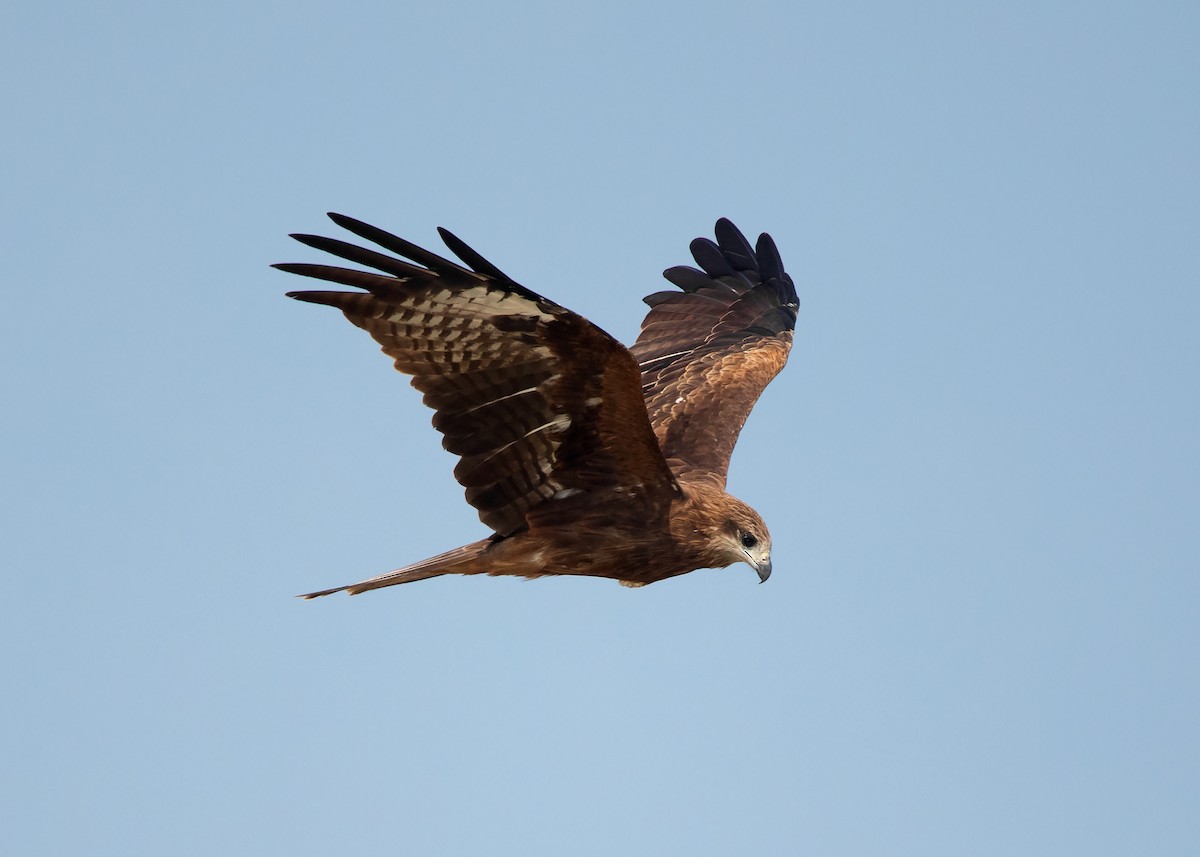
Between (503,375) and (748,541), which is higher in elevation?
(503,375)

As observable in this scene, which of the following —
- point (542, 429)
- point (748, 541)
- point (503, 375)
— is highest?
point (503, 375)

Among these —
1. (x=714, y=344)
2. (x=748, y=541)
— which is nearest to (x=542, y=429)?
(x=748, y=541)

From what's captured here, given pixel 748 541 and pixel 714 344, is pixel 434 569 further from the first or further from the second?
pixel 714 344

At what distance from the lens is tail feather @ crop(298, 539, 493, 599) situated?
8195 millimetres

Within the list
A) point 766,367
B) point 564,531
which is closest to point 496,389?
point 564,531

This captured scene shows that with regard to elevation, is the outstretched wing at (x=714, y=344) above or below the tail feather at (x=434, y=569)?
above

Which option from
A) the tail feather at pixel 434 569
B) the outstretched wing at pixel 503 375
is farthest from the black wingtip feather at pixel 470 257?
the tail feather at pixel 434 569

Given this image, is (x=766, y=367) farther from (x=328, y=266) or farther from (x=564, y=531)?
(x=328, y=266)

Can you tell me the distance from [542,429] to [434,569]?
3.26 ft

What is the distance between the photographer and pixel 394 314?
7.47 m

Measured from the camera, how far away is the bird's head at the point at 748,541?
331 inches

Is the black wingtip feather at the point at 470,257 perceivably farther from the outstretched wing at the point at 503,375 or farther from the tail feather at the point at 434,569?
the tail feather at the point at 434,569

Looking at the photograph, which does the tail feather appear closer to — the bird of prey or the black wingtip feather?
the bird of prey

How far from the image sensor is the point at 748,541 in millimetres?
8406
